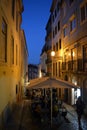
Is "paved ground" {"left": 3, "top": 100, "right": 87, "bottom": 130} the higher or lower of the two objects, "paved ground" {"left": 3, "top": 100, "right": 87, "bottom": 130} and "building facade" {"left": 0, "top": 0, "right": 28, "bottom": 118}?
the lower

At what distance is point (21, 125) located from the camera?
1258 centimetres

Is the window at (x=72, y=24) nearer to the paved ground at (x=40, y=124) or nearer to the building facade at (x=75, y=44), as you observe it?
the building facade at (x=75, y=44)

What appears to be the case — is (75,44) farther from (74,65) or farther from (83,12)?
(83,12)

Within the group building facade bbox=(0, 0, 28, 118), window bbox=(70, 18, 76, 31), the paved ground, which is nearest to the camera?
building facade bbox=(0, 0, 28, 118)

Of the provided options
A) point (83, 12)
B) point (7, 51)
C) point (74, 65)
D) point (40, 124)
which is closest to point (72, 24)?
point (83, 12)

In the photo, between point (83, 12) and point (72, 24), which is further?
point (72, 24)

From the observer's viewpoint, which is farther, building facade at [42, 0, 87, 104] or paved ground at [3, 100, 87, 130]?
building facade at [42, 0, 87, 104]

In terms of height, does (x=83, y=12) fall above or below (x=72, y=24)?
above

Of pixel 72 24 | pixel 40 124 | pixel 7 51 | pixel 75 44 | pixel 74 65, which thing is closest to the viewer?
pixel 40 124

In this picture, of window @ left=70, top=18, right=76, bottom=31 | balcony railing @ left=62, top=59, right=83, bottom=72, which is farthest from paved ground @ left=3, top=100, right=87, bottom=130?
window @ left=70, top=18, right=76, bottom=31

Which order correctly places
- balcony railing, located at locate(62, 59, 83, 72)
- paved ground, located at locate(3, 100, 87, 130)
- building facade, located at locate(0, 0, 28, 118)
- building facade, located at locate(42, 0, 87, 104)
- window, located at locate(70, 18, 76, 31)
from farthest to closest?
window, located at locate(70, 18, 76, 31) < balcony railing, located at locate(62, 59, 83, 72) < building facade, located at locate(42, 0, 87, 104) < paved ground, located at locate(3, 100, 87, 130) < building facade, located at locate(0, 0, 28, 118)

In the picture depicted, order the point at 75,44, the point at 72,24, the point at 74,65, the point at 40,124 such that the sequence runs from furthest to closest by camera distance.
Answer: the point at 72,24 → the point at 74,65 → the point at 75,44 → the point at 40,124

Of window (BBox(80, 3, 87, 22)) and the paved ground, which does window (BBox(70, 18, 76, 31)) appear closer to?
window (BBox(80, 3, 87, 22))

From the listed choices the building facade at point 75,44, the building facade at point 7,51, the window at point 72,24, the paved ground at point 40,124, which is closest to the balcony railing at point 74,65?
the building facade at point 75,44
